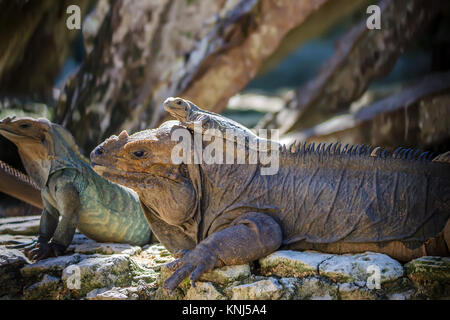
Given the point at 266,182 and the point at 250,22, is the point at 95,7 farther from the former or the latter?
the point at 266,182

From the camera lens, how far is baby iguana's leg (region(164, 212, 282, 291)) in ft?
10.2

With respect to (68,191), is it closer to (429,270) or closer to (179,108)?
(179,108)

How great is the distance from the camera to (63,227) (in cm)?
425

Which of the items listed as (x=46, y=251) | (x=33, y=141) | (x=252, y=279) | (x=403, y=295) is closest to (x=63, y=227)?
(x=46, y=251)

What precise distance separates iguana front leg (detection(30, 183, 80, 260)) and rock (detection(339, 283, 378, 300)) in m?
2.48

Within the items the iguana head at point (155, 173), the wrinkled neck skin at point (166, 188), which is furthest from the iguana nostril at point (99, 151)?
the wrinkled neck skin at point (166, 188)

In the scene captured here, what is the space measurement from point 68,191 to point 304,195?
7.45 ft

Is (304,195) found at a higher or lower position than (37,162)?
lower

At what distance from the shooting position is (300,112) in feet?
33.2

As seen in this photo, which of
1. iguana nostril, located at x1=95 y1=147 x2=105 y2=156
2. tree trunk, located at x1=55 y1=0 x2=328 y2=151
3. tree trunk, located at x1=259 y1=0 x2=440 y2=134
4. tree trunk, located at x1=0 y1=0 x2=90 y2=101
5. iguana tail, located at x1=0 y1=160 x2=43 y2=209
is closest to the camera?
iguana nostril, located at x1=95 y1=147 x2=105 y2=156

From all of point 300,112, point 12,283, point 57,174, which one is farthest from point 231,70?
point 12,283

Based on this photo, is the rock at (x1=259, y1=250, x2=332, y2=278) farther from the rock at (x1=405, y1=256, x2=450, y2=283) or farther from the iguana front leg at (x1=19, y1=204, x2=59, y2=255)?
the iguana front leg at (x1=19, y1=204, x2=59, y2=255)

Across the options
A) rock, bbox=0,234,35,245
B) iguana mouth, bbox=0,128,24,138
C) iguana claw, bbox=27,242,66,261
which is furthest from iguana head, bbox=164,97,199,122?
rock, bbox=0,234,35,245

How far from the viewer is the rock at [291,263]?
125 inches
